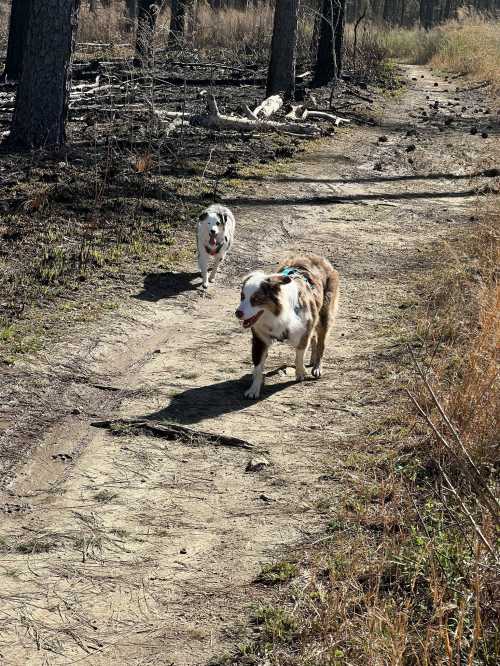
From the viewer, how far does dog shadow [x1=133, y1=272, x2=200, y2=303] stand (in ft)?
31.4

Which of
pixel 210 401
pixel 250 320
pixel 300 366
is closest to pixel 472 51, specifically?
pixel 300 366


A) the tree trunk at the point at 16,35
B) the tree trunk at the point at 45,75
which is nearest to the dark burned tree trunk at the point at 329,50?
the tree trunk at the point at 16,35

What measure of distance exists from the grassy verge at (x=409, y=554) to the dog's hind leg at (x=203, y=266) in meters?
3.17

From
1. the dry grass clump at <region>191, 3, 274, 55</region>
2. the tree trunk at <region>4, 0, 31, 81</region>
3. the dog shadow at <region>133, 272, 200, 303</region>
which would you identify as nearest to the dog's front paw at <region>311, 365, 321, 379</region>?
the dog shadow at <region>133, 272, 200, 303</region>

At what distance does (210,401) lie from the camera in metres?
7.28

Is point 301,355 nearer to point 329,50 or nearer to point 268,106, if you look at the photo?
point 268,106

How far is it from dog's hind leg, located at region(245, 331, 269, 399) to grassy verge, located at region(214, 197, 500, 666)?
106cm

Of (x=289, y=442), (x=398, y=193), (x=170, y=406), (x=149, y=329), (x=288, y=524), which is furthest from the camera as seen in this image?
(x=398, y=193)

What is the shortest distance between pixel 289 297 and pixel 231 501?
212 centimetres

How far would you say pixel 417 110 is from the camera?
23328 millimetres

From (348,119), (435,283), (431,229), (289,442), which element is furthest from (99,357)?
(348,119)

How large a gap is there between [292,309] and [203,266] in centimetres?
273

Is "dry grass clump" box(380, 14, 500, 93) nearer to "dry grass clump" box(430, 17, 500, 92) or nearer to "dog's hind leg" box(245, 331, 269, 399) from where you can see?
"dry grass clump" box(430, 17, 500, 92)

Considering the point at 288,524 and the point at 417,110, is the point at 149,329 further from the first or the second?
the point at 417,110
